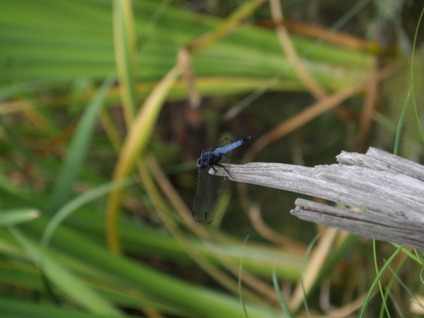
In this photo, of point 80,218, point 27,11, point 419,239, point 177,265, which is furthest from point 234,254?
point 419,239

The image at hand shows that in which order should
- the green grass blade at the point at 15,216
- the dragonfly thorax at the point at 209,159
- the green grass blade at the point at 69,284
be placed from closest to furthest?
the dragonfly thorax at the point at 209,159 < the green grass blade at the point at 15,216 < the green grass blade at the point at 69,284

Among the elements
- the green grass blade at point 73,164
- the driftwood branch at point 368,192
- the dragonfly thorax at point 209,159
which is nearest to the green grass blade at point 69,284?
the green grass blade at point 73,164

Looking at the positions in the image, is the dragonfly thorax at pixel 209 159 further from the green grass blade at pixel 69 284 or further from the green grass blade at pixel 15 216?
the green grass blade at pixel 69 284

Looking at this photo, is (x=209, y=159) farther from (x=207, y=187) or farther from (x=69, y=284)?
(x=69, y=284)

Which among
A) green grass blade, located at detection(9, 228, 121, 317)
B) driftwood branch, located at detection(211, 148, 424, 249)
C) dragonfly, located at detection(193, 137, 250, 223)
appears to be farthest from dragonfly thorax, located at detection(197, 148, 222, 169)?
green grass blade, located at detection(9, 228, 121, 317)

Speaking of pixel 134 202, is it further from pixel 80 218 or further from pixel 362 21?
pixel 362 21

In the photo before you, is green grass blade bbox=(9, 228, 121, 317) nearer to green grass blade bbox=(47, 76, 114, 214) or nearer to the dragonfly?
green grass blade bbox=(47, 76, 114, 214)

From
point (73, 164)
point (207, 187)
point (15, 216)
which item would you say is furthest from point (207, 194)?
point (73, 164)
